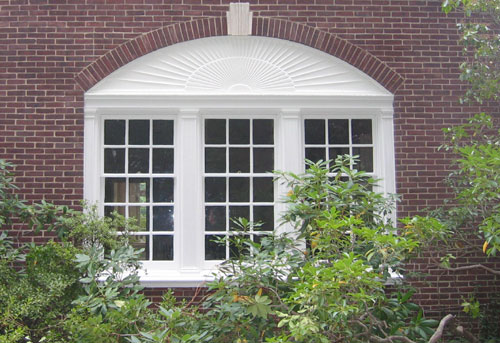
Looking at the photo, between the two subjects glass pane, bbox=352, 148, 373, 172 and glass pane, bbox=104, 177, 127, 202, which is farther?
glass pane, bbox=352, 148, 373, 172

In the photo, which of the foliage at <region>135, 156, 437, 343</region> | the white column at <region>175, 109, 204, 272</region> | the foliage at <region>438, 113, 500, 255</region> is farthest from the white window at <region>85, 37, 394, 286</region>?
the foliage at <region>135, 156, 437, 343</region>

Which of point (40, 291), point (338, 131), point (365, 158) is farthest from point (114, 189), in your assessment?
point (365, 158)

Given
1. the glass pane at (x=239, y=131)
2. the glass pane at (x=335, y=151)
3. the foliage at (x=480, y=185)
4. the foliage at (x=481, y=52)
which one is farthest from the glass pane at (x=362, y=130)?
the glass pane at (x=239, y=131)

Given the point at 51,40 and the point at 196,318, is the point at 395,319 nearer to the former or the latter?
the point at 196,318

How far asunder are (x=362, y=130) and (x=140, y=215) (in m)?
3.16

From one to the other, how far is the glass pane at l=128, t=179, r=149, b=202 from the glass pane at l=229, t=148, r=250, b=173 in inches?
44.6

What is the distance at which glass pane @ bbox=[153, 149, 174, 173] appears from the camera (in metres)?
7.45

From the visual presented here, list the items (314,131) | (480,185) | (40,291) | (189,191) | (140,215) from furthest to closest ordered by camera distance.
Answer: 1. (314,131)
2. (140,215)
3. (189,191)
4. (40,291)
5. (480,185)

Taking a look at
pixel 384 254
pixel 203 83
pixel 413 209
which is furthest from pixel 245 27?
→ pixel 384 254

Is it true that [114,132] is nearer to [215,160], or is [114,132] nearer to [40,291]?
[215,160]

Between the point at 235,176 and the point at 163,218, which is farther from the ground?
the point at 235,176

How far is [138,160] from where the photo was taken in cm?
744

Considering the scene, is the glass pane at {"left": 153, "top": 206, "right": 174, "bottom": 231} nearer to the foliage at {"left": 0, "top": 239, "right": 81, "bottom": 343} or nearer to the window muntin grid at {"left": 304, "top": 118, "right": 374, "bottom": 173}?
the foliage at {"left": 0, "top": 239, "right": 81, "bottom": 343}

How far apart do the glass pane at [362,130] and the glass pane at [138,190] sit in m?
2.86
